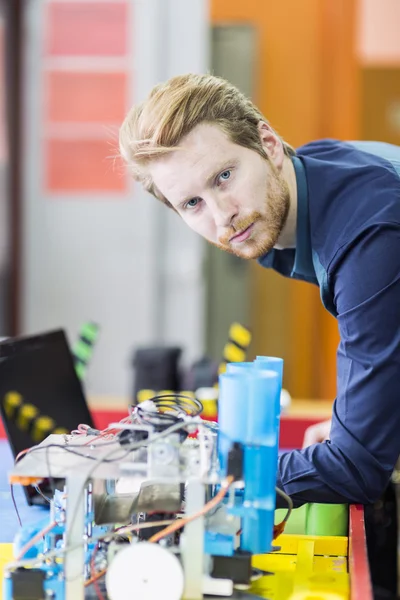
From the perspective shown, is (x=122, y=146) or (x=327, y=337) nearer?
(x=122, y=146)

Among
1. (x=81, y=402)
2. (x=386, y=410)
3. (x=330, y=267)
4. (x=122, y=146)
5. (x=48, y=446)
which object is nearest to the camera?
(x=48, y=446)

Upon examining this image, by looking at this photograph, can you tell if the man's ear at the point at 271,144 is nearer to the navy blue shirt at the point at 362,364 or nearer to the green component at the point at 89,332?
the navy blue shirt at the point at 362,364

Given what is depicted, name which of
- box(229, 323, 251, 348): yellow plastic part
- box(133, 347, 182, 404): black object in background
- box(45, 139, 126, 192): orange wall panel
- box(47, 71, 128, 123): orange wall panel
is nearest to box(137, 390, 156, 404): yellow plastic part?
box(133, 347, 182, 404): black object in background

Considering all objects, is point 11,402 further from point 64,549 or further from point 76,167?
point 76,167

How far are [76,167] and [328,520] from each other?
9.69 ft

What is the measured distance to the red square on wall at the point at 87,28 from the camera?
12.7 ft

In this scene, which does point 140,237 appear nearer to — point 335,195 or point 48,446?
point 335,195

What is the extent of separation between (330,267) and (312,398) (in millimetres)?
3097

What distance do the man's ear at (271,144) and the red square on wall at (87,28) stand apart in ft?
8.36

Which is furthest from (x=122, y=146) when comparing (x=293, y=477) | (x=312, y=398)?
(x=312, y=398)

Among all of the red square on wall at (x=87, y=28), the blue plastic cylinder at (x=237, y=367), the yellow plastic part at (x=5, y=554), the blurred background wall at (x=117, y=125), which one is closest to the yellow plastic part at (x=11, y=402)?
the yellow plastic part at (x=5, y=554)

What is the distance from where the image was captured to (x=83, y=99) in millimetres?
3951

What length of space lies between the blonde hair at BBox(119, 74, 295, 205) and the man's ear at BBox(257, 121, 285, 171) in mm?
20

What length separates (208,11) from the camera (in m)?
3.89
